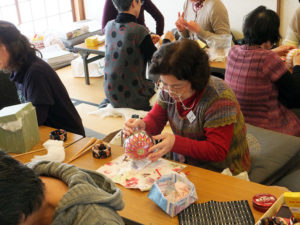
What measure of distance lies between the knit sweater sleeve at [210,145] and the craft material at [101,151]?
319mm

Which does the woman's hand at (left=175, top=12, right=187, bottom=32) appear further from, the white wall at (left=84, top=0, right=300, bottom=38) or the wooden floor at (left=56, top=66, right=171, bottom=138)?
the white wall at (left=84, top=0, right=300, bottom=38)

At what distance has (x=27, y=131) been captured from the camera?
75.8 inches

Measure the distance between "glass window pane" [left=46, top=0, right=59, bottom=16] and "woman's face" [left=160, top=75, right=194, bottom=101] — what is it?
4.91 metres

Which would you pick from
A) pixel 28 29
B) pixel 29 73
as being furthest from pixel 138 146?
pixel 28 29

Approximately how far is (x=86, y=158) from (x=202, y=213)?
673mm

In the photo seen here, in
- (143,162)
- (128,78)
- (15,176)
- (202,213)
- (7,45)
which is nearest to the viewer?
(15,176)

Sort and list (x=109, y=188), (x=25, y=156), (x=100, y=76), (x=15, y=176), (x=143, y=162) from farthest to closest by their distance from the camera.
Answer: (x=100, y=76) → (x=25, y=156) → (x=143, y=162) → (x=109, y=188) → (x=15, y=176)

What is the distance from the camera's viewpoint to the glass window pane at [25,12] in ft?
18.7

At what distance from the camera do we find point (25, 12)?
5766mm

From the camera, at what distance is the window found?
218 inches

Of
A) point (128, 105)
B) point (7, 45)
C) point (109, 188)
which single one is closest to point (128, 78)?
point (128, 105)

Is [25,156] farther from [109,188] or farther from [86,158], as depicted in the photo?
[109,188]

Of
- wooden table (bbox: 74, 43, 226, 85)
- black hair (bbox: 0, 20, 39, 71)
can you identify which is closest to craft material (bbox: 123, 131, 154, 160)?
black hair (bbox: 0, 20, 39, 71)

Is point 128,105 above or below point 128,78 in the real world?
below
